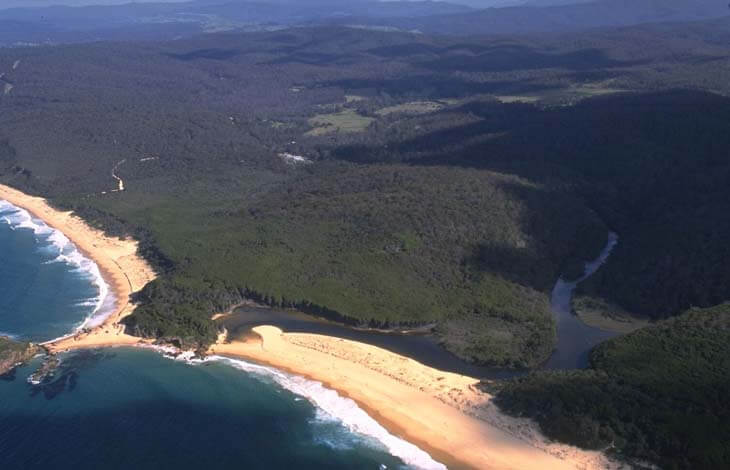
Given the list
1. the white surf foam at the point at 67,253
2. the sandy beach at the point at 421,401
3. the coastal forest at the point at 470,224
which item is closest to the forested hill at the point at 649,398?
the coastal forest at the point at 470,224

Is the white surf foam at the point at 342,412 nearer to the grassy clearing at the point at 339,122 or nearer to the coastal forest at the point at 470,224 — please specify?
the coastal forest at the point at 470,224

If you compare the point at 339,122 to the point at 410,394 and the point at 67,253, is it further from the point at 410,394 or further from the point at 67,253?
the point at 410,394

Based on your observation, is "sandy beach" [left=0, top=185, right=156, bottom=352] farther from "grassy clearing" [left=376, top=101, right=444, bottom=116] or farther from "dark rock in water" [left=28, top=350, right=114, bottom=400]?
"grassy clearing" [left=376, top=101, right=444, bottom=116]

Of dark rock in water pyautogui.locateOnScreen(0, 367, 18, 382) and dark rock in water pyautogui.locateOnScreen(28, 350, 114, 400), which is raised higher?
dark rock in water pyautogui.locateOnScreen(28, 350, 114, 400)

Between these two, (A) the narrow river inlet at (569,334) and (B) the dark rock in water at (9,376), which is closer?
(B) the dark rock in water at (9,376)

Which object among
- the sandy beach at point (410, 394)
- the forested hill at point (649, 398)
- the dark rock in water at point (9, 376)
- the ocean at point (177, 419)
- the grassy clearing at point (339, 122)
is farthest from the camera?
the grassy clearing at point (339, 122)

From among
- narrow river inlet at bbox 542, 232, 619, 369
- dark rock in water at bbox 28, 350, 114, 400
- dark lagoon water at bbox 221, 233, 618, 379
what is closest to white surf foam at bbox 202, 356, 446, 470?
dark lagoon water at bbox 221, 233, 618, 379

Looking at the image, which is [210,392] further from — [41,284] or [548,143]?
[548,143]

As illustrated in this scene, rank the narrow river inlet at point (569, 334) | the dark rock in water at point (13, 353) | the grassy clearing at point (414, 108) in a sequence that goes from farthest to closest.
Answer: the grassy clearing at point (414, 108) → the narrow river inlet at point (569, 334) → the dark rock in water at point (13, 353)

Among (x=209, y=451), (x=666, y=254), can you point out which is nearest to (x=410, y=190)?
(x=666, y=254)
